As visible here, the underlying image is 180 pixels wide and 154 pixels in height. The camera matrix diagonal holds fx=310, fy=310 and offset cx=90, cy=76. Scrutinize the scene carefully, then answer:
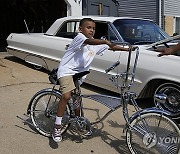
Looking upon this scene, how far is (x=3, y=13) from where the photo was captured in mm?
16781

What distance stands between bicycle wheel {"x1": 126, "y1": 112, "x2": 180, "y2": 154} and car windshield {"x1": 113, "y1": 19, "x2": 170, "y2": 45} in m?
2.89

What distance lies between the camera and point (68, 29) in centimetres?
762

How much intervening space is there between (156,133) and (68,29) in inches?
195

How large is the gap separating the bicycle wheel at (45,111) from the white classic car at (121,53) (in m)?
1.79

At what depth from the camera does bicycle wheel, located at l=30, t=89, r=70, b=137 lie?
380cm

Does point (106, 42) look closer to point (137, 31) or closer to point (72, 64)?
point (72, 64)

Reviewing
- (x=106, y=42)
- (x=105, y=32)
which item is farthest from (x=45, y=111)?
(x=105, y=32)

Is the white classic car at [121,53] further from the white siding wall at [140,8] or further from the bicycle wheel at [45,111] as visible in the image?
the white siding wall at [140,8]

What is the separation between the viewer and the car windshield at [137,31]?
19.5ft

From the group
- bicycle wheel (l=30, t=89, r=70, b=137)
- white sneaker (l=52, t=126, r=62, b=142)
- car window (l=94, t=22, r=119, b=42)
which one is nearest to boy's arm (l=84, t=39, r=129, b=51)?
bicycle wheel (l=30, t=89, r=70, b=137)

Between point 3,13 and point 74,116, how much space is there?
14.4 metres

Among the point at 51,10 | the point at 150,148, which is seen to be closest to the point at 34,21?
the point at 51,10

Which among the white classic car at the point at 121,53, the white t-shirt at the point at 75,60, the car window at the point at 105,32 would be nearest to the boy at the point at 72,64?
the white t-shirt at the point at 75,60

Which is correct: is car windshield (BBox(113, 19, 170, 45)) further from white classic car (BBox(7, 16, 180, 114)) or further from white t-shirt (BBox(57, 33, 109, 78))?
white t-shirt (BBox(57, 33, 109, 78))
